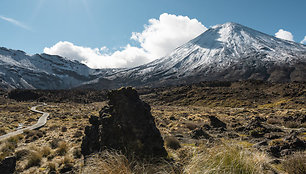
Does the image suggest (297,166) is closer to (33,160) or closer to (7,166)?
(7,166)

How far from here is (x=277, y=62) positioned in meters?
168

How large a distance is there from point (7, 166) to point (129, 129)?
4.24 metres

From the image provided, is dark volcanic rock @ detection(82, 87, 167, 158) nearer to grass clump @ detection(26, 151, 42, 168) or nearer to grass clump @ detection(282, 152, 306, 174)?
grass clump @ detection(26, 151, 42, 168)

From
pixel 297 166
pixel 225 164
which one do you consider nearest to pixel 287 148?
pixel 297 166

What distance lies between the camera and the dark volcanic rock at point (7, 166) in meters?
5.37

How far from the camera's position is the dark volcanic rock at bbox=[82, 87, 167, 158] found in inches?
194

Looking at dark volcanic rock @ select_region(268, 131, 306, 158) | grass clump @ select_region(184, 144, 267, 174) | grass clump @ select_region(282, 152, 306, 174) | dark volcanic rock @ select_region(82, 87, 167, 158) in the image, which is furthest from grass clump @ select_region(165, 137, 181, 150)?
grass clump @ select_region(184, 144, 267, 174)

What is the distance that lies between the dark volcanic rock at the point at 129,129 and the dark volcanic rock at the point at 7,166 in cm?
259

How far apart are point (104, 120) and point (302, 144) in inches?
264

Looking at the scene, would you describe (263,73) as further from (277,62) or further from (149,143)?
(149,143)

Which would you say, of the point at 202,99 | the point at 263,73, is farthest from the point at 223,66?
the point at 202,99

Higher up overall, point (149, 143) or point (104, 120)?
point (104, 120)

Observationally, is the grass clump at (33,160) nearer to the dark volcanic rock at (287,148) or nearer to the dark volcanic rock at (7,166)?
the dark volcanic rock at (7,166)

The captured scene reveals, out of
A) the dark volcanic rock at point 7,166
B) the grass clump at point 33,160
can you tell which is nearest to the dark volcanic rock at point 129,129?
the grass clump at point 33,160
